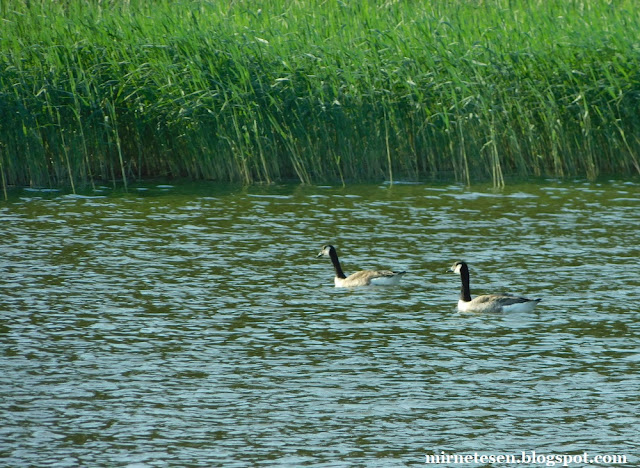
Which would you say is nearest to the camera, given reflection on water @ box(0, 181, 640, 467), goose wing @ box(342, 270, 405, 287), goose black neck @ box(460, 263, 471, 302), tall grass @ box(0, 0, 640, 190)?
reflection on water @ box(0, 181, 640, 467)

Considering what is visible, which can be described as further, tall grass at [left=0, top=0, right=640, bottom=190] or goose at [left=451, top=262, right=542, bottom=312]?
tall grass at [left=0, top=0, right=640, bottom=190]

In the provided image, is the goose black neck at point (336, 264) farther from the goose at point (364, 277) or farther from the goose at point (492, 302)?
the goose at point (492, 302)

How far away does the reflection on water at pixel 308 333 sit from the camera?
8.20 meters

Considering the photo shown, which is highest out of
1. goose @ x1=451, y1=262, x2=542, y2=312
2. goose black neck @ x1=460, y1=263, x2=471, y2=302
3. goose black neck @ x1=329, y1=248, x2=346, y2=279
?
goose black neck @ x1=329, y1=248, x2=346, y2=279

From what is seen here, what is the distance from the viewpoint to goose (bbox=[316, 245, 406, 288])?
1290 centimetres

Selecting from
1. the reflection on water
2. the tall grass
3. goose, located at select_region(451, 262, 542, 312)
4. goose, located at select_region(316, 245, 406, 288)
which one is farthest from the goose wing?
the tall grass

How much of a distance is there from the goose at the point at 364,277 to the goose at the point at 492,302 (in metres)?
0.94

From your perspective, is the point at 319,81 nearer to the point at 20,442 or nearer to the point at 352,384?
the point at 352,384

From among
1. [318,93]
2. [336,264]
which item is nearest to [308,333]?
[336,264]

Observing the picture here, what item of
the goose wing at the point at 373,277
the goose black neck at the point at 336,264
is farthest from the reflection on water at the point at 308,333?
the goose black neck at the point at 336,264

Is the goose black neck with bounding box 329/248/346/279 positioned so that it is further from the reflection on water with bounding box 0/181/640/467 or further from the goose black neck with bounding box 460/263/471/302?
the goose black neck with bounding box 460/263/471/302

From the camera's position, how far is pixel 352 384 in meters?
9.37

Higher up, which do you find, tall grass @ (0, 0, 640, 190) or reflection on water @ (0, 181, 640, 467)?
tall grass @ (0, 0, 640, 190)

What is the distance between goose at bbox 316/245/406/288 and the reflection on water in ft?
0.42
